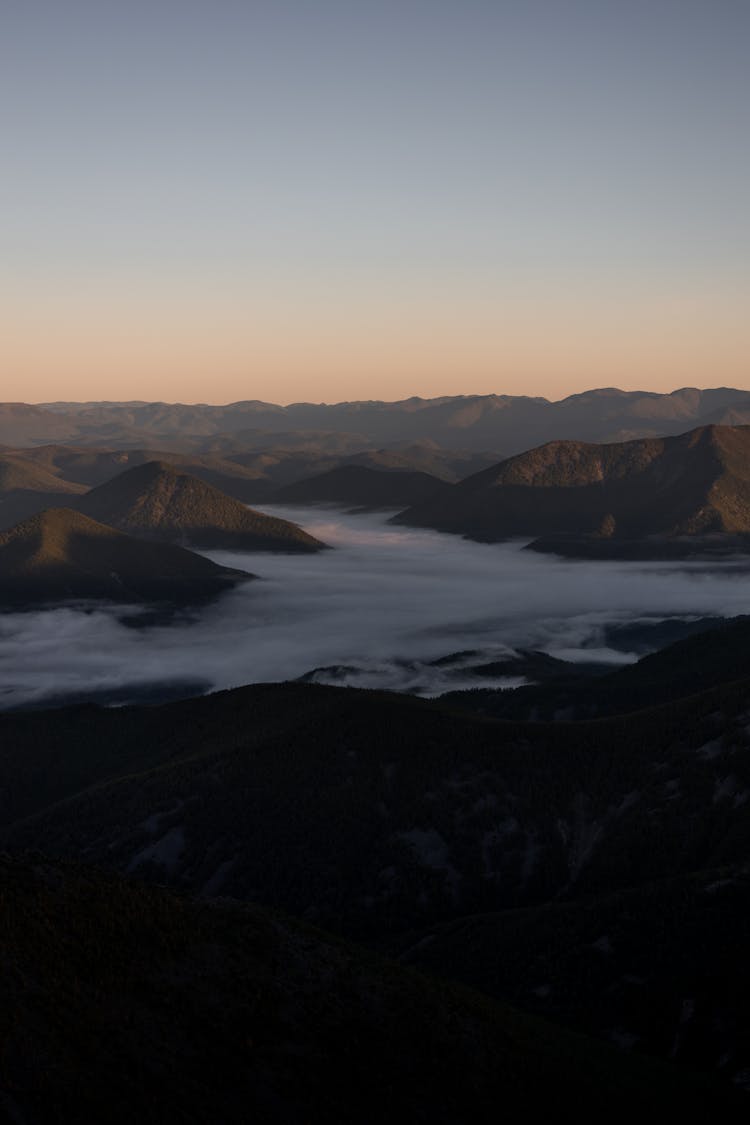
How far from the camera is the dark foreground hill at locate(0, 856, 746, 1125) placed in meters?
81.5

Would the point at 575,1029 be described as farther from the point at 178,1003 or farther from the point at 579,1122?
the point at 178,1003

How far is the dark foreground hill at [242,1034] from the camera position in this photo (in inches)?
3209

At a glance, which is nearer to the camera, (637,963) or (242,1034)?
(242,1034)

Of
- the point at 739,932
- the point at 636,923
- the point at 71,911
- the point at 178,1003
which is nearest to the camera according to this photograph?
the point at 178,1003

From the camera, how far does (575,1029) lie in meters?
158

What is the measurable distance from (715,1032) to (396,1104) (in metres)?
71.2

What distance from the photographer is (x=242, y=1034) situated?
96125 millimetres

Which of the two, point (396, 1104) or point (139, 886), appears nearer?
point (396, 1104)

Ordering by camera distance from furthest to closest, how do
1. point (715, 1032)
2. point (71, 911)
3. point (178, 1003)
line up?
point (715, 1032), point (71, 911), point (178, 1003)

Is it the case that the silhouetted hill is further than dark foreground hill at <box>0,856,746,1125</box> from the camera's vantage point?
Yes

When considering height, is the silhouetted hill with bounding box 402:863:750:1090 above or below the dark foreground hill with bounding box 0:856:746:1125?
below

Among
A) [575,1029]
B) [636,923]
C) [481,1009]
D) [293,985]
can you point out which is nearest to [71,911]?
[293,985]

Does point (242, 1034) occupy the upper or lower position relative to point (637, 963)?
upper

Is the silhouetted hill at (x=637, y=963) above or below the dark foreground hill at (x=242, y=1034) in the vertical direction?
below
